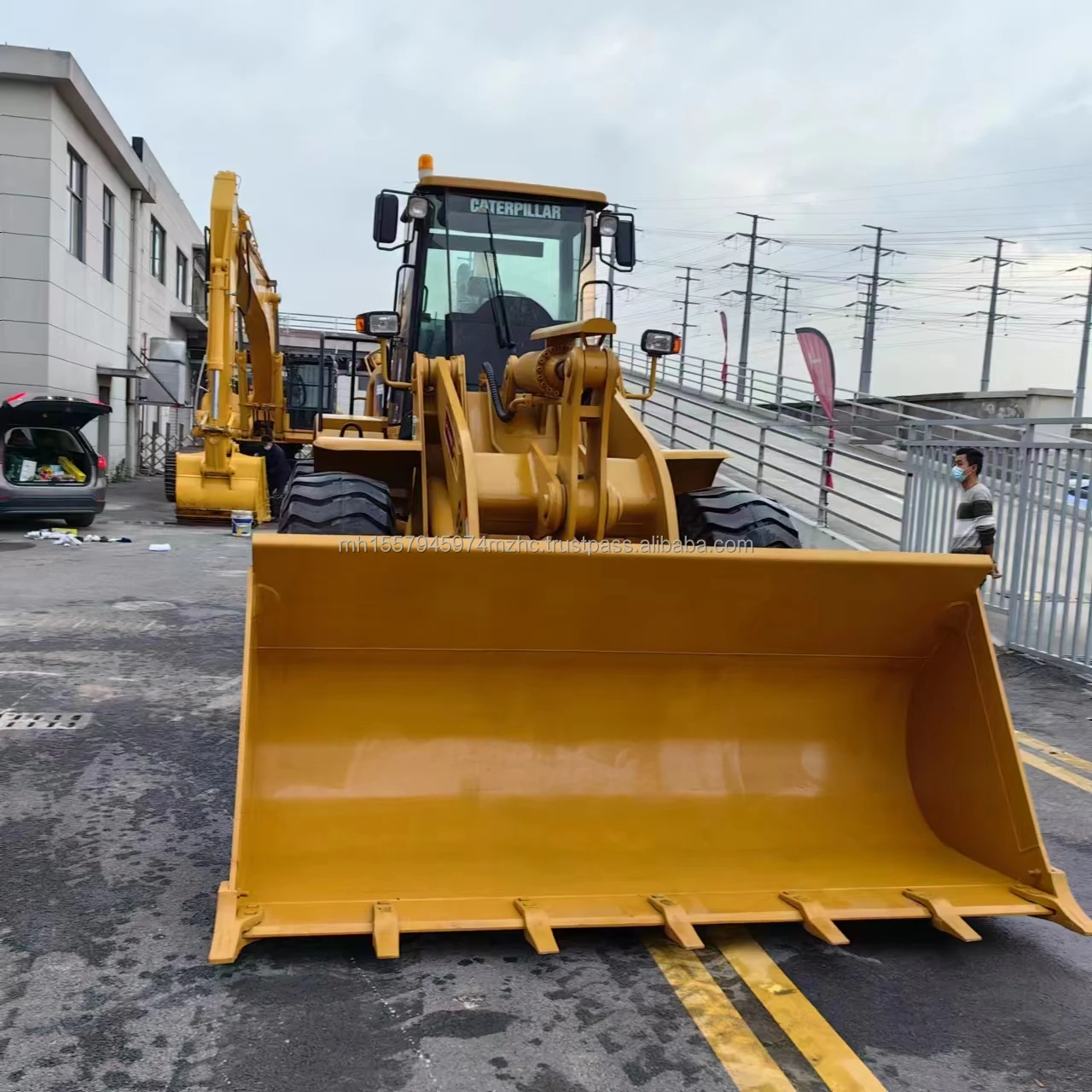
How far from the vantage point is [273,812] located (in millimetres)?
3359

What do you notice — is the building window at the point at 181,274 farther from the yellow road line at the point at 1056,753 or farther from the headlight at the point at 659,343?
the yellow road line at the point at 1056,753

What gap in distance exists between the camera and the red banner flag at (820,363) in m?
15.7

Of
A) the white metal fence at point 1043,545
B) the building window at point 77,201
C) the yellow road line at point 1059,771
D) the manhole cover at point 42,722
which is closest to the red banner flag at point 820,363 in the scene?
the white metal fence at point 1043,545

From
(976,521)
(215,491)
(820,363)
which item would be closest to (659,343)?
(976,521)

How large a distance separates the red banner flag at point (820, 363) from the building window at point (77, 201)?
48.5ft

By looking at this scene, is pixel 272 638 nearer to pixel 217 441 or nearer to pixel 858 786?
pixel 858 786

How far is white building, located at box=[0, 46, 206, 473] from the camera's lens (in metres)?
18.1

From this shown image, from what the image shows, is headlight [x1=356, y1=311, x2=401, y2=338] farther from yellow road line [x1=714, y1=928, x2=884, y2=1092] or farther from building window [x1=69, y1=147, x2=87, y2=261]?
building window [x1=69, y1=147, x2=87, y2=261]

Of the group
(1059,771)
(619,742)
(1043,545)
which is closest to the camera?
(619,742)

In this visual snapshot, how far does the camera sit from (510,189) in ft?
20.1

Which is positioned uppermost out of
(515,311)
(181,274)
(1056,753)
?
(181,274)

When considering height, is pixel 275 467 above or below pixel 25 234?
below

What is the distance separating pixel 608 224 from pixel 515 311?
0.88 m

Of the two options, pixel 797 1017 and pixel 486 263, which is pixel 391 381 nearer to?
pixel 486 263
